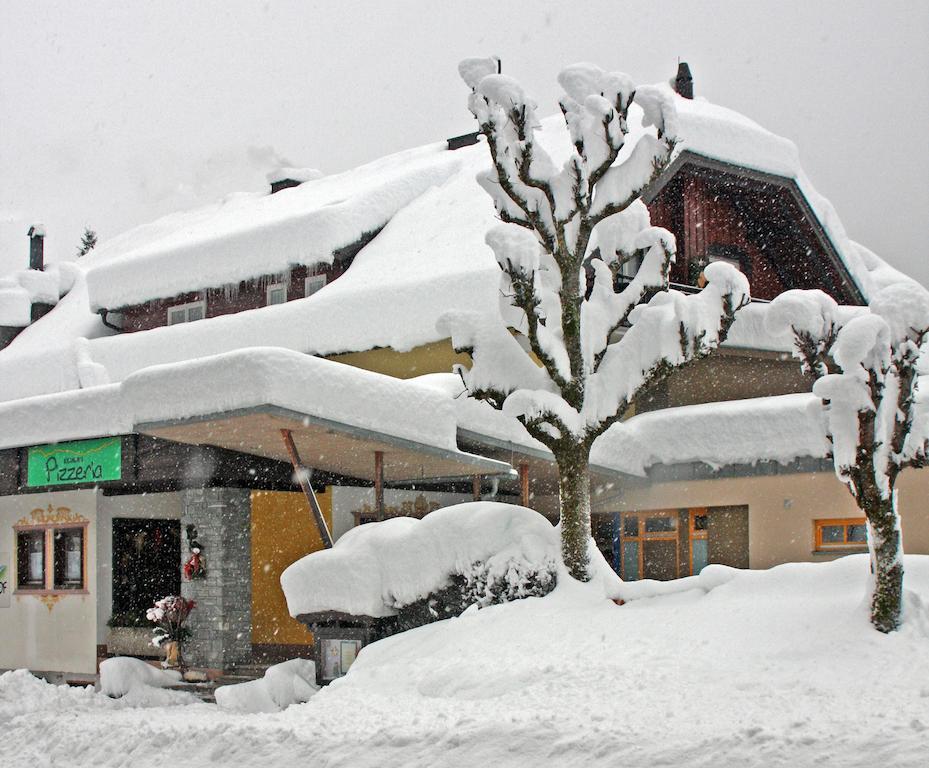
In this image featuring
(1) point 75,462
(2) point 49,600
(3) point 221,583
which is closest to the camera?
(3) point 221,583

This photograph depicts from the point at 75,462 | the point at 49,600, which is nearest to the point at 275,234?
the point at 75,462

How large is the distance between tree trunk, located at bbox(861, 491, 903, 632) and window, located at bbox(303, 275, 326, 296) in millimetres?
12234

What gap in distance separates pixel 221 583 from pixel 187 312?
7.50 m

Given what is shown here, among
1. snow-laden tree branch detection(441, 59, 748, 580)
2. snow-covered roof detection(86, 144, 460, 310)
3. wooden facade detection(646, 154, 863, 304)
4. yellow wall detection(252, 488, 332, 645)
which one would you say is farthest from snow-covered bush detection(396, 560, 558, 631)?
snow-covered roof detection(86, 144, 460, 310)

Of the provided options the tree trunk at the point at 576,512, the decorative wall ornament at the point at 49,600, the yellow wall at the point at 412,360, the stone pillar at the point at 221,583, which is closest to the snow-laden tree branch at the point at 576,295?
the tree trunk at the point at 576,512

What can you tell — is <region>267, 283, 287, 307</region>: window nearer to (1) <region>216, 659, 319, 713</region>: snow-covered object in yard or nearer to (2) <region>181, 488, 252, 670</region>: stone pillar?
(2) <region>181, 488, 252, 670</region>: stone pillar

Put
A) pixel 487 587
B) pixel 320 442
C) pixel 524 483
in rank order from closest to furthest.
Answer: pixel 487 587 < pixel 320 442 < pixel 524 483

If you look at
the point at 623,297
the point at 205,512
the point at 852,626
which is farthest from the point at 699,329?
the point at 205,512

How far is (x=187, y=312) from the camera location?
A: 67.6 feet

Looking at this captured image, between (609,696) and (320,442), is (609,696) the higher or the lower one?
the lower one

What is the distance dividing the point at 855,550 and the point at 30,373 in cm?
1524

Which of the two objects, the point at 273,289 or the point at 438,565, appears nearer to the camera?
the point at 438,565

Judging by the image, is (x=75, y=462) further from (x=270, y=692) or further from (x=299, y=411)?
(x=299, y=411)

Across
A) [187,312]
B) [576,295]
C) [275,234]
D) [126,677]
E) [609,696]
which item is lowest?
[126,677]
